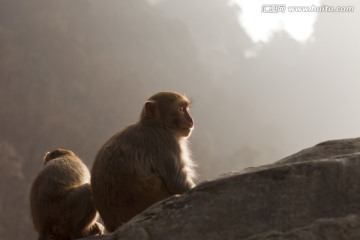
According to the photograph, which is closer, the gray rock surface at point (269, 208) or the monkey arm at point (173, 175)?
the gray rock surface at point (269, 208)

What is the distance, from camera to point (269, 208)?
2.94m

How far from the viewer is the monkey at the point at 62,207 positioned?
4.63 meters

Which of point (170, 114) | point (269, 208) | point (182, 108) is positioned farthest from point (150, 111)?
point (269, 208)

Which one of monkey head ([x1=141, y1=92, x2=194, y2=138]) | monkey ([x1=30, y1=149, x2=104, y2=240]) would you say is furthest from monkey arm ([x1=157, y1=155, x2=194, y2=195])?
monkey ([x1=30, y1=149, x2=104, y2=240])

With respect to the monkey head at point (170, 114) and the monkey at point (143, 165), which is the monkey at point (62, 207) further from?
the monkey head at point (170, 114)

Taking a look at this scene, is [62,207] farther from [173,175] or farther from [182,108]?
[182,108]

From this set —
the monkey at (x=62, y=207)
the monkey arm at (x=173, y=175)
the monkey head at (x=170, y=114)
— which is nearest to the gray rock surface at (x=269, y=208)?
the monkey arm at (x=173, y=175)

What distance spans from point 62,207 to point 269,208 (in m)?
2.24

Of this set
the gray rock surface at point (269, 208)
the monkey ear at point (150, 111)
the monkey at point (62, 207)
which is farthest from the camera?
the monkey ear at point (150, 111)

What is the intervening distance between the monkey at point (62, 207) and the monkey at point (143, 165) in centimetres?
42

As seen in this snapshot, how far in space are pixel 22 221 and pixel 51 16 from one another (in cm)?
1886

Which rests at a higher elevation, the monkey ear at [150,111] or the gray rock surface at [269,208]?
the monkey ear at [150,111]

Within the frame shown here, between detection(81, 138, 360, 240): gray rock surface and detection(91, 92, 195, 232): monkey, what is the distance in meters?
0.91

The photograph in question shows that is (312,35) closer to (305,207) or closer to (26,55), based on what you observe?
(26,55)
